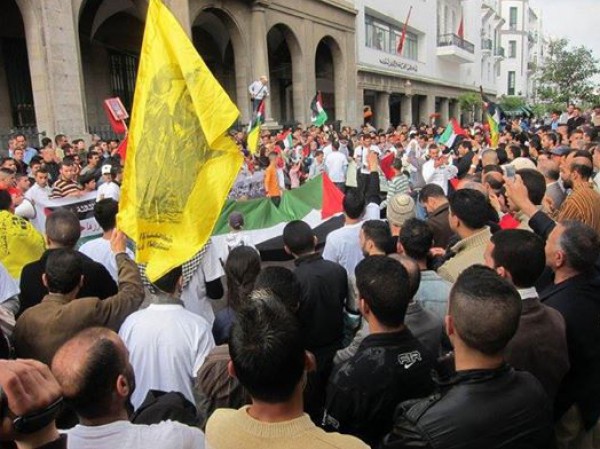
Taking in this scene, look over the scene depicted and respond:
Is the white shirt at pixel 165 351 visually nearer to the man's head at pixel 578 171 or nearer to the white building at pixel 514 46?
the man's head at pixel 578 171

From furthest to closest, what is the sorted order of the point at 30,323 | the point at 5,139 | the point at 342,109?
the point at 342,109 < the point at 5,139 < the point at 30,323

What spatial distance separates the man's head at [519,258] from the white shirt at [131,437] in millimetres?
1618

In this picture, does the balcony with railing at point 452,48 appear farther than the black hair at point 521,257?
Yes

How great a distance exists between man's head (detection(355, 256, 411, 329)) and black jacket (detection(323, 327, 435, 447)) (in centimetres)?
14

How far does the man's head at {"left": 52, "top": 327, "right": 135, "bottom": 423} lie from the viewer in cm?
169

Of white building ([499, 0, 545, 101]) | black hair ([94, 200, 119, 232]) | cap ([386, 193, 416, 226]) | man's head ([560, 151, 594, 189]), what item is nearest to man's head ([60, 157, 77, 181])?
black hair ([94, 200, 119, 232])

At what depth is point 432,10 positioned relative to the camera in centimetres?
3984

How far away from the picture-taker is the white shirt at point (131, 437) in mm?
1620

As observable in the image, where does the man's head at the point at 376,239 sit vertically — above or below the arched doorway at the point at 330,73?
below

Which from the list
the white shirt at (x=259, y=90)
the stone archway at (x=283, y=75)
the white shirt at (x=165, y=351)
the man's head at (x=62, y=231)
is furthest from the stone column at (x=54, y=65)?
the stone archway at (x=283, y=75)

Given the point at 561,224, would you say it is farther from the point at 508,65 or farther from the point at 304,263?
the point at 508,65

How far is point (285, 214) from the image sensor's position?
23.6ft

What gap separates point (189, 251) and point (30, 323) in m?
0.89

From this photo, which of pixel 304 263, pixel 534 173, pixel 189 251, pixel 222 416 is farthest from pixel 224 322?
pixel 534 173
